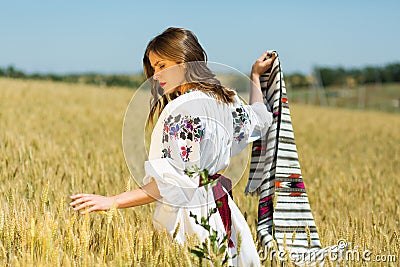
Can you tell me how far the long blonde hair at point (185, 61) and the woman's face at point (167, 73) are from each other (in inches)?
0.7

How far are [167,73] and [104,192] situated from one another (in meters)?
1.60

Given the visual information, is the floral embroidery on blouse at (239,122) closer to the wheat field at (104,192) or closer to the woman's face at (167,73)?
the wheat field at (104,192)

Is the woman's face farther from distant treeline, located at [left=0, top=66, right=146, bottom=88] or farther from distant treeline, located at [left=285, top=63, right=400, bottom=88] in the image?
distant treeline, located at [left=285, top=63, right=400, bottom=88]

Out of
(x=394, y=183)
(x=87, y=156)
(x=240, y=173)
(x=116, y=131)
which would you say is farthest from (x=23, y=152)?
A: (x=116, y=131)

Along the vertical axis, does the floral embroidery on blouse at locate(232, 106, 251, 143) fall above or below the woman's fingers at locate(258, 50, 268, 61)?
below

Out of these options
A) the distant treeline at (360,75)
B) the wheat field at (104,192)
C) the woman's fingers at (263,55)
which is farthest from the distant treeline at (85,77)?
the distant treeline at (360,75)

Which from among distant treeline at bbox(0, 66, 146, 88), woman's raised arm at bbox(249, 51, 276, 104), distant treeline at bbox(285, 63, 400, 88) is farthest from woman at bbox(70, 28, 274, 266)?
distant treeline at bbox(285, 63, 400, 88)

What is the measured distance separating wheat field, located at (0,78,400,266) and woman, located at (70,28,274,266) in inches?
3.2

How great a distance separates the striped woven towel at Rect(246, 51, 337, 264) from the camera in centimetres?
→ 268

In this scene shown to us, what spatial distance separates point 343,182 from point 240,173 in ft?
8.38

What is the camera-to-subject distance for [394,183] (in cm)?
532

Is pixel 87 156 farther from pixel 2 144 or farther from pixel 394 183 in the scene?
pixel 394 183

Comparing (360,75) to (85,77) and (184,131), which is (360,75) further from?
(184,131)

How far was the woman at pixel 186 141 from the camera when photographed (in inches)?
85.9
